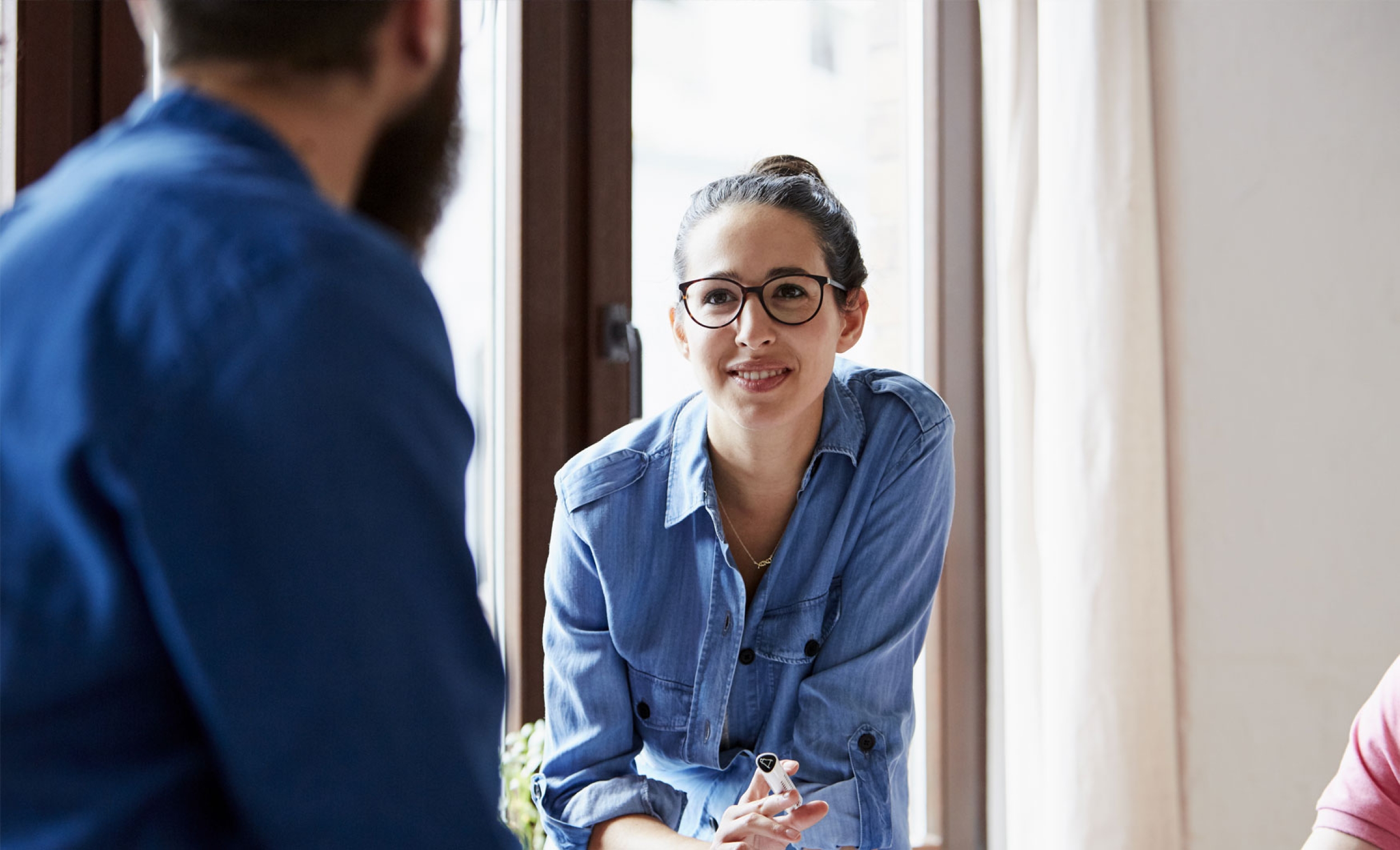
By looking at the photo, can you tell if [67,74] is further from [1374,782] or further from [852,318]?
[1374,782]

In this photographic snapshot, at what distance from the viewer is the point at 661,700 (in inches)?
54.8

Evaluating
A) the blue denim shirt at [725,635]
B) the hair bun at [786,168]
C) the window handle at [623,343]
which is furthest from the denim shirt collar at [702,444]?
the window handle at [623,343]

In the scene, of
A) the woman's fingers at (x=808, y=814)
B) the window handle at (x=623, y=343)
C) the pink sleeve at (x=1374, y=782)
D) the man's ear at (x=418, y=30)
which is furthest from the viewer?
the window handle at (x=623, y=343)

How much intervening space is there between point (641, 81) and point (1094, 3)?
2.96ft

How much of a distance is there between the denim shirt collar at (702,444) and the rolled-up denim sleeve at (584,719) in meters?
0.13

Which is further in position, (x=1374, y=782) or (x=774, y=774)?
(x=774, y=774)

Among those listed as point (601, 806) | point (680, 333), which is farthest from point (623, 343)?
point (601, 806)

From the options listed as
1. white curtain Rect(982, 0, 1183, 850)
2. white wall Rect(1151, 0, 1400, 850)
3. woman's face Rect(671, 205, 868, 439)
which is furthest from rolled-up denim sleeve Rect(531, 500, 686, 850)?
white wall Rect(1151, 0, 1400, 850)

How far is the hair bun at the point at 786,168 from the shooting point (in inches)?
59.4

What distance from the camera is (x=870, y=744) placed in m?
1.36

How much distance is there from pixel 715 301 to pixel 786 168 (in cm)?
24

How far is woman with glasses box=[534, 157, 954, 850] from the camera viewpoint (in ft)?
4.46

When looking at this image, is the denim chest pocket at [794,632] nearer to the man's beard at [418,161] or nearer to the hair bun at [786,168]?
the hair bun at [786,168]

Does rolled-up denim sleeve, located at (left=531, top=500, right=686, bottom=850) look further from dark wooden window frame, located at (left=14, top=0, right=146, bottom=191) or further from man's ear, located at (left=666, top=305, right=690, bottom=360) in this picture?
dark wooden window frame, located at (left=14, top=0, right=146, bottom=191)
